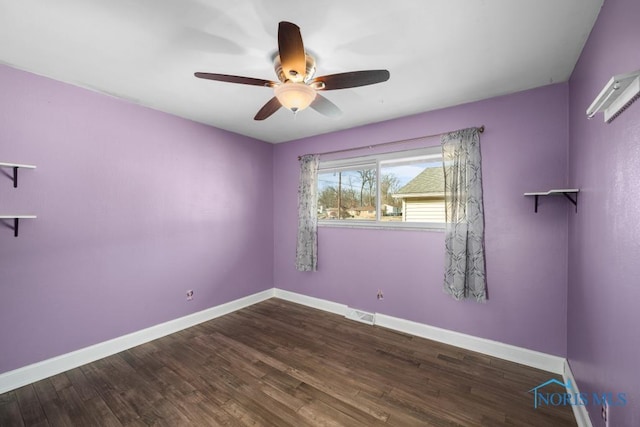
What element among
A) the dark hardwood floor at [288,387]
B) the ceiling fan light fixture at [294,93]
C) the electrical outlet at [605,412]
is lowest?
the dark hardwood floor at [288,387]

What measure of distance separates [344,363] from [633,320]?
1902mm

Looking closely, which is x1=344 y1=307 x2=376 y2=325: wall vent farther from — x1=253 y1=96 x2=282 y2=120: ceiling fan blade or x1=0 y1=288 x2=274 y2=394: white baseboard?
x1=253 y1=96 x2=282 y2=120: ceiling fan blade

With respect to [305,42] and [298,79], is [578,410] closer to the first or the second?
[298,79]

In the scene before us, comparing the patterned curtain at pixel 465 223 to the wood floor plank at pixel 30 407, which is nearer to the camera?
the wood floor plank at pixel 30 407

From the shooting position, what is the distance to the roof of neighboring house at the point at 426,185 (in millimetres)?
2793

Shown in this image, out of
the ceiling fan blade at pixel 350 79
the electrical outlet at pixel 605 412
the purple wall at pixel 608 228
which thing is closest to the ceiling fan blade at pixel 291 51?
the ceiling fan blade at pixel 350 79

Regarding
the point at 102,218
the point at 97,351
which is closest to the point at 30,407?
the point at 97,351

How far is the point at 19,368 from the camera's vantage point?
197cm

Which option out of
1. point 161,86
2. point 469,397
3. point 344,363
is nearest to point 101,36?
point 161,86

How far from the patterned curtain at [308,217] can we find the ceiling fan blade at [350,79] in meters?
2.02

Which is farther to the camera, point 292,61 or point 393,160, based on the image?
point 393,160

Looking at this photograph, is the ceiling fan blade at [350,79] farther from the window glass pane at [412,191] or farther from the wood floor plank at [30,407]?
the wood floor plank at [30,407]

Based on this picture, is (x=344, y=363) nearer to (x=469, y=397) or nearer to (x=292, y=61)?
(x=469, y=397)

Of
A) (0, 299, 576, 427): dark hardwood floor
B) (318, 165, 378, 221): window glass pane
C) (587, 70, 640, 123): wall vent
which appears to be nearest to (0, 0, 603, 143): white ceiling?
(587, 70, 640, 123): wall vent
